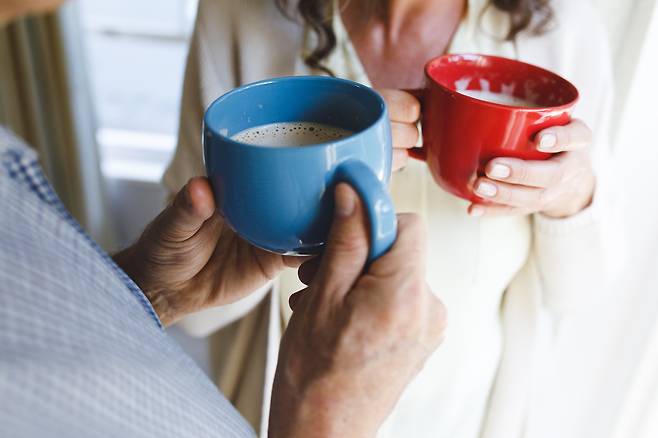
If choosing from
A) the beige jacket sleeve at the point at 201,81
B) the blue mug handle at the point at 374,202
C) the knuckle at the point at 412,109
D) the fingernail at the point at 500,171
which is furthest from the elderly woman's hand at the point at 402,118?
the beige jacket sleeve at the point at 201,81

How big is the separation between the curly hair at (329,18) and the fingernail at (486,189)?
0.30 meters

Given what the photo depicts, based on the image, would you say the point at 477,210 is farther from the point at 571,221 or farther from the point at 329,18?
the point at 329,18

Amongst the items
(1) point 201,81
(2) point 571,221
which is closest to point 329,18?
(1) point 201,81

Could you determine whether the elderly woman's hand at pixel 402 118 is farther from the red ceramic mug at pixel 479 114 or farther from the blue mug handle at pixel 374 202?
the blue mug handle at pixel 374 202

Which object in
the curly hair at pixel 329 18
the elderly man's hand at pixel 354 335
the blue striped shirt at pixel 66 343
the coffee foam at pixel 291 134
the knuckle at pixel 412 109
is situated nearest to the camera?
the blue striped shirt at pixel 66 343

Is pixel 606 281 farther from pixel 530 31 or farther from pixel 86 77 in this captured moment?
pixel 86 77

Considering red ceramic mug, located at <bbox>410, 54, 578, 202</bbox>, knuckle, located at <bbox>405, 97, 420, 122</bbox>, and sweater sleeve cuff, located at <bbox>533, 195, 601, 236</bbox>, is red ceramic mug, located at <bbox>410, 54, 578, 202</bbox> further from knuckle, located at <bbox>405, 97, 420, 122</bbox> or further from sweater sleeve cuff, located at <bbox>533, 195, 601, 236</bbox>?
sweater sleeve cuff, located at <bbox>533, 195, 601, 236</bbox>

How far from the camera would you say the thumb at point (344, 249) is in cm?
45

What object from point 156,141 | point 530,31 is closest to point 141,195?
point 156,141

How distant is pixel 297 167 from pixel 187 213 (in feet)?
0.53

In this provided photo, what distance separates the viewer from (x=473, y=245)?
873mm

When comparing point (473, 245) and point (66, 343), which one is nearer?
point (66, 343)

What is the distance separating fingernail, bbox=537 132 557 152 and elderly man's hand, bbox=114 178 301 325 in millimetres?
287

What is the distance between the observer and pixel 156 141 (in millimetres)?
1858
